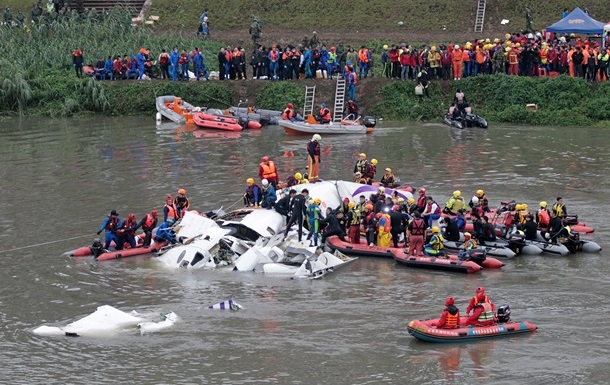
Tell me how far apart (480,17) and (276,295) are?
1328 inches

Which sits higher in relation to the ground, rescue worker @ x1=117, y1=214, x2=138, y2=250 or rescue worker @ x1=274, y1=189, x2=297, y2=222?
rescue worker @ x1=274, y1=189, x2=297, y2=222

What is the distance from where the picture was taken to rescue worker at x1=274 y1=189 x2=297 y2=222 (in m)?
28.6

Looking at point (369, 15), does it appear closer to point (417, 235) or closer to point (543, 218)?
point (543, 218)

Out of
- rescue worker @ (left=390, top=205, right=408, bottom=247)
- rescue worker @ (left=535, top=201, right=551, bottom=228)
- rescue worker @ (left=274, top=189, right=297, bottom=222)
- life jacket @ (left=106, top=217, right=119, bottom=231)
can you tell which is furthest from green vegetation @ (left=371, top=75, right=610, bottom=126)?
life jacket @ (left=106, top=217, right=119, bottom=231)

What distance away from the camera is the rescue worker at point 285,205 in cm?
2861

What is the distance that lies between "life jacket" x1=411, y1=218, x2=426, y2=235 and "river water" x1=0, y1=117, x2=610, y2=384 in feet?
3.02

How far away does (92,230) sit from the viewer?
98.8ft

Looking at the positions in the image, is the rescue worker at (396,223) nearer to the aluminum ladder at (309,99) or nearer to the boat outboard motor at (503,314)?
the boat outboard motor at (503,314)

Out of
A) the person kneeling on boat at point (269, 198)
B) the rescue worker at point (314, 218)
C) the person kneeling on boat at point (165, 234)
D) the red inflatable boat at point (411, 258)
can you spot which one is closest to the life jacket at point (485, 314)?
the red inflatable boat at point (411, 258)

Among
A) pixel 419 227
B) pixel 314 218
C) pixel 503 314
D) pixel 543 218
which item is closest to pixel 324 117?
pixel 314 218

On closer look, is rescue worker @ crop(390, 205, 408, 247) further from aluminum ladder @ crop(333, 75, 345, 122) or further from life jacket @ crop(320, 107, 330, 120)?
aluminum ladder @ crop(333, 75, 345, 122)

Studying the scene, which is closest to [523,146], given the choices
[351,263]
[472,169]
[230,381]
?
[472,169]

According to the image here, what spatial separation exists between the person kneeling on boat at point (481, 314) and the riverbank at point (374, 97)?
24.4 m

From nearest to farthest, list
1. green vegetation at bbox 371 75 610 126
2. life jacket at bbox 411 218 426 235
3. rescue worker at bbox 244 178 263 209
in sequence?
life jacket at bbox 411 218 426 235, rescue worker at bbox 244 178 263 209, green vegetation at bbox 371 75 610 126
